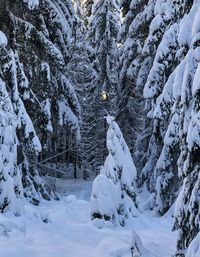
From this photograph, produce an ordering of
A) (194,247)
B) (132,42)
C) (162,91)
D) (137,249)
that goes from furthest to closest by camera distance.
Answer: (132,42) < (162,91) < (137,249) < (194,247)

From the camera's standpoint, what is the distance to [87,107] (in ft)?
123

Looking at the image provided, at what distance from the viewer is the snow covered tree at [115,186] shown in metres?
12.1

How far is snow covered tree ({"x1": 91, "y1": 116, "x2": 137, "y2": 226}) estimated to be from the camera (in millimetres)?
12094

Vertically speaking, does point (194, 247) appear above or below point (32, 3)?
below

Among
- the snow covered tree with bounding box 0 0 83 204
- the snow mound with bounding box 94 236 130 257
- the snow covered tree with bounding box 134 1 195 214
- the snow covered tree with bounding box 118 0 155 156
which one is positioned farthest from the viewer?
the snow covered tree with bounding box 118 0 155 156

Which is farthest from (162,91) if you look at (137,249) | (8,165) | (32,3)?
(137,249)

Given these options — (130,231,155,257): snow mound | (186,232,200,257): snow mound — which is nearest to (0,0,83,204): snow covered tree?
(130,231,155,257): snow mound

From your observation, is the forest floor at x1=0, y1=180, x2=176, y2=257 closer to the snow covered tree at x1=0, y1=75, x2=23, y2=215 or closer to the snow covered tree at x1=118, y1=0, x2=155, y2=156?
the snow covered tree at x1=0, y1=75, x2=23, y2=215

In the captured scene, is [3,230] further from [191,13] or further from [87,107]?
[87,107]

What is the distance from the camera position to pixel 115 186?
1246 centimetres

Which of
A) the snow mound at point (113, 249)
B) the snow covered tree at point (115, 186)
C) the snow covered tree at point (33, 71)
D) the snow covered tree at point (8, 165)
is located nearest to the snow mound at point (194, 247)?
the snow mound at point (113, 249)

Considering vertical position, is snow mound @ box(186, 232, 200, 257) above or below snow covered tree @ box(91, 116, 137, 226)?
above

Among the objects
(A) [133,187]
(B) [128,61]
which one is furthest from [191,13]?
(B) [128,61]

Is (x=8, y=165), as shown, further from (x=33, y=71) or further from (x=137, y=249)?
(x=33, y=71)
